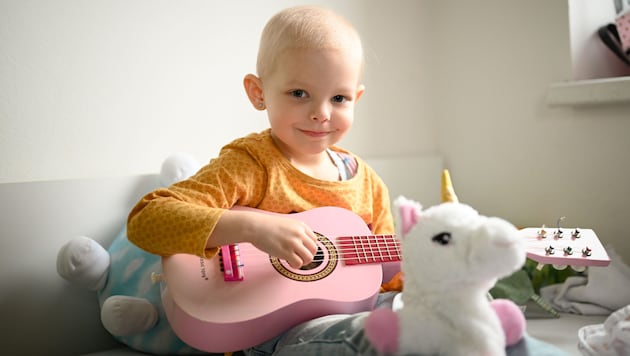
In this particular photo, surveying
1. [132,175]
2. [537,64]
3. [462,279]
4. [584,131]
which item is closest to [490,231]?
[462,279]

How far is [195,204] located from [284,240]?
0.20m

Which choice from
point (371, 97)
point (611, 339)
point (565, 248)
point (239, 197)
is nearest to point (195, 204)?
point (239, 197)

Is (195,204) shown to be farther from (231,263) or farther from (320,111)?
(320,111)

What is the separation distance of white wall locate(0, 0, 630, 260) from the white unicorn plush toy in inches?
34.9

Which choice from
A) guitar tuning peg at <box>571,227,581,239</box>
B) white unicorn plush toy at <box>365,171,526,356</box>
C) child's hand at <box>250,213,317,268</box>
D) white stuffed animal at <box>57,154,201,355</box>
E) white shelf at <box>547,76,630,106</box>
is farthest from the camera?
white shelf at <box>547,76,630,106</box>

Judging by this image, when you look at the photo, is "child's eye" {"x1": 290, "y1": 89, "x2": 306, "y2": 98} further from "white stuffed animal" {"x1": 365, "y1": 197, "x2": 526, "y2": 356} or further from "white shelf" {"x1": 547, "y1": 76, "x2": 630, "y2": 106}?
"white shelf" {"x1": 547, "y1": 76, "x2": 630, "y2": 106}

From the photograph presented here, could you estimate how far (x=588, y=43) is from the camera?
1.57 meters

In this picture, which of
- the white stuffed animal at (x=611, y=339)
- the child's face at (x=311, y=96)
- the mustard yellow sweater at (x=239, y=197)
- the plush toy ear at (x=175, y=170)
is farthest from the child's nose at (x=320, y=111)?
the white stuffed animal at (x=611, y=339)

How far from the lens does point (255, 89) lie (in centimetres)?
115

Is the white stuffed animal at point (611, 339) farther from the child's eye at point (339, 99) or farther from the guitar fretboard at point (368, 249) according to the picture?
the child's eye at point (339, 99)

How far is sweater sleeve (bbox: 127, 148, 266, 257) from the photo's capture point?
912 mm

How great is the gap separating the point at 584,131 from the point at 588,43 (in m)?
0.26

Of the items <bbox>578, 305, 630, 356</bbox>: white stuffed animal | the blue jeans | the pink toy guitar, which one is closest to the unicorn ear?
the blue jeans

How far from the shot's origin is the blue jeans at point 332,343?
0.70m
